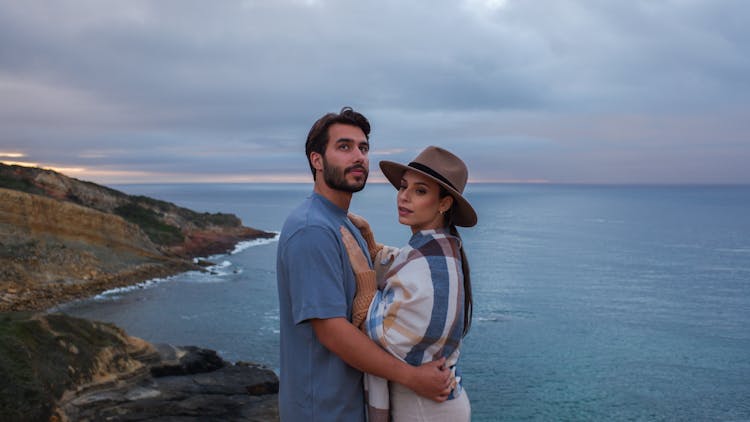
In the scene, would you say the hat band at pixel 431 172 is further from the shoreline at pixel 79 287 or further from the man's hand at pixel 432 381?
the shoreline at pixel 79 287

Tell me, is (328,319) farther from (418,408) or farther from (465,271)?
(465,271)

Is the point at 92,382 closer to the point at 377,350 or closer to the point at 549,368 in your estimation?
the point at 377,350

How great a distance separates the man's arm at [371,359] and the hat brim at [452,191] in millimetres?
1062

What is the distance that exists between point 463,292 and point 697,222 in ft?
450

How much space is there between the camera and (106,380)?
1348cm

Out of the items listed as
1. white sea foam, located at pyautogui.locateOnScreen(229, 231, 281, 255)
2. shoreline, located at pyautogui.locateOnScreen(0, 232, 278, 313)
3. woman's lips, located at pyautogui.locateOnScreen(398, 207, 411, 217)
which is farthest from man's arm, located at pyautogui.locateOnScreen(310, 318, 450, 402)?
white sea foam, located at pyautogui.locateOnScreen(229, 231, 281, 255)

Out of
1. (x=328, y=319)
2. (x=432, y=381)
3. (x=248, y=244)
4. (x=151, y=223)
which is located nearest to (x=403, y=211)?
(x=328, y=319)

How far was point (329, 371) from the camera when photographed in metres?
3.60

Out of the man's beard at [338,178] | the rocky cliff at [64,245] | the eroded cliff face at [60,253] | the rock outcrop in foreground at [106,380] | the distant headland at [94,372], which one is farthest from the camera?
the rocky cliff at [64,245]

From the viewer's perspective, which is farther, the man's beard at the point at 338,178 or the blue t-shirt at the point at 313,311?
the man's beard at the point at 338,178

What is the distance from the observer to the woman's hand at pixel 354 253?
3717 mm

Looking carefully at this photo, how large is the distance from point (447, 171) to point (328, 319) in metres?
1.26

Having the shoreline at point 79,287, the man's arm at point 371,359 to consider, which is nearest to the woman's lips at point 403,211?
the man's arm at point 371,359

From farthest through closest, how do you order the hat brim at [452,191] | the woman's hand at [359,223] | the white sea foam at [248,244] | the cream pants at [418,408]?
the white sea foam at [248,244]
the woman's hand at [359,223]
the hat brim at [452,191]
the cream pants at [418,408]
